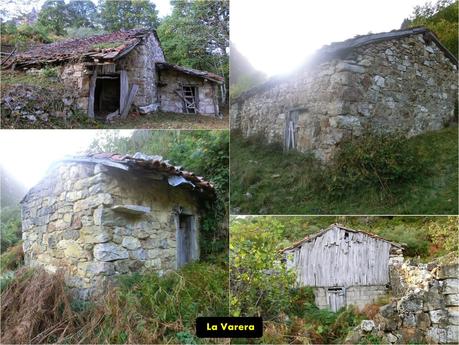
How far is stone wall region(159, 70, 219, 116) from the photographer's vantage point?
3.26 metres

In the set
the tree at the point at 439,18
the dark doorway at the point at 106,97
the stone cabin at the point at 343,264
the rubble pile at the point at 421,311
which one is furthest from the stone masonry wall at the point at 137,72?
the rubble pile at the point at 421,311

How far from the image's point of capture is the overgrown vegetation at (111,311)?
2.96 m

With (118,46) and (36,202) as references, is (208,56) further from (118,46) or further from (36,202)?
(36,202)

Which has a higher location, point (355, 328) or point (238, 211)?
point (238, 211)

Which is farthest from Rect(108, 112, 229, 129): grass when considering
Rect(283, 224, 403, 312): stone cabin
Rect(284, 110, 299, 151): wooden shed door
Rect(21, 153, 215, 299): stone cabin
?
Rect(283, 224, 403, 312): stone cabin

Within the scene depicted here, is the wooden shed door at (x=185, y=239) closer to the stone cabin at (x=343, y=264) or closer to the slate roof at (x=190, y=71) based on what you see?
the stone cabin at (x=343, y=264)

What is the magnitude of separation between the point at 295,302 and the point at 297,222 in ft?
2.06

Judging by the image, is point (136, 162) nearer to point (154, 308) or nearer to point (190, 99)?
point (190, 99)

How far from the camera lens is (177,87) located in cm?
339

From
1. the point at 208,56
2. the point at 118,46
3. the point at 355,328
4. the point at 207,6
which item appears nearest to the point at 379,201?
the point at 355,328

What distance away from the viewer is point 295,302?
3.09 metres

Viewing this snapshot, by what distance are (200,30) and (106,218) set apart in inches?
67.0

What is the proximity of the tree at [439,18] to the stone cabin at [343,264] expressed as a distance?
2012 mm

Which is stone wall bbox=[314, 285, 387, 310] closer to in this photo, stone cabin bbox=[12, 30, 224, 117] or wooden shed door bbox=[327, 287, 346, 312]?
wooden shed door bbox=[327, 287, 346, 312]
